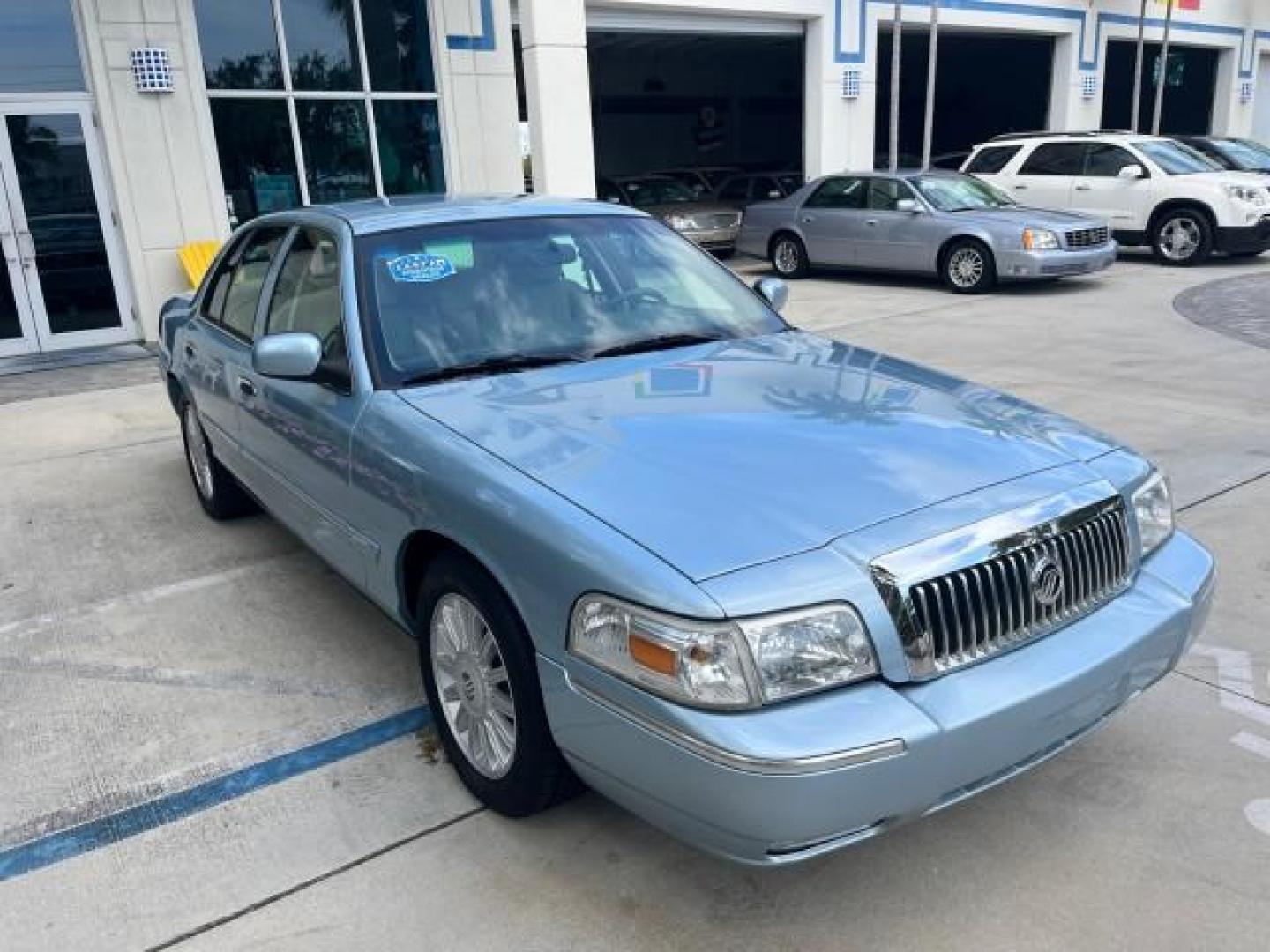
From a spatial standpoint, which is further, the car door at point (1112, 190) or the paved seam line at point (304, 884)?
the car door at point (1112, 190)

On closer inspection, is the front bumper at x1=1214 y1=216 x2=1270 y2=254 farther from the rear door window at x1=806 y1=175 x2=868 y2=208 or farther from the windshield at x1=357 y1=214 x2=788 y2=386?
the windshield at x1=357 y1=214 x2=788 y2=386

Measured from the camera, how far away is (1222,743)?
3047 mm

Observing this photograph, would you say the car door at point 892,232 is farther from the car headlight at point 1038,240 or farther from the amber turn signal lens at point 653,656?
the amber turn signal lens at point 653,656

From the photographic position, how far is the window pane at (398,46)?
1263 cm

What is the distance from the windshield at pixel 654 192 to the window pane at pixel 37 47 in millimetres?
8245

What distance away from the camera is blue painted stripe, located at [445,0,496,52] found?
42.6ft

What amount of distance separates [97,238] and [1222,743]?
11.9m

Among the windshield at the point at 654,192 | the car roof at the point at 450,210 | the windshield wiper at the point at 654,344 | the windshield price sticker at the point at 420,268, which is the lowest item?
the windshield at the point at 654,192

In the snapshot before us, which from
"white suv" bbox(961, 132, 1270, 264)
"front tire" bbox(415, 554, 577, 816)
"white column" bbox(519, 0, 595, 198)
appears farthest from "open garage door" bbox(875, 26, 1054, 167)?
"front tire" bbox(415, 554, 577, 816)

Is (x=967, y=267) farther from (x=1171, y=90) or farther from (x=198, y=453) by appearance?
(x=1171, y=90)

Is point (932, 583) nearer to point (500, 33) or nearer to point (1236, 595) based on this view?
point (1236, 595)

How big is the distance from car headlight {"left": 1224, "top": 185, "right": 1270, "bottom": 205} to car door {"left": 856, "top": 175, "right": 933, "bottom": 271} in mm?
4150

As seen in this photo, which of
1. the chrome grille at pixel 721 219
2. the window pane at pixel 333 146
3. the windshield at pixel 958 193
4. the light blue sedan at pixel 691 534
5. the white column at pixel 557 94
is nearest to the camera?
the light blue sedan at pixel 691 534

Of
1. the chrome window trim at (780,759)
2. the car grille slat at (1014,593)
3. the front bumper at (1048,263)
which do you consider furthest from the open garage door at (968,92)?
the chrome window trim at (780,759)
